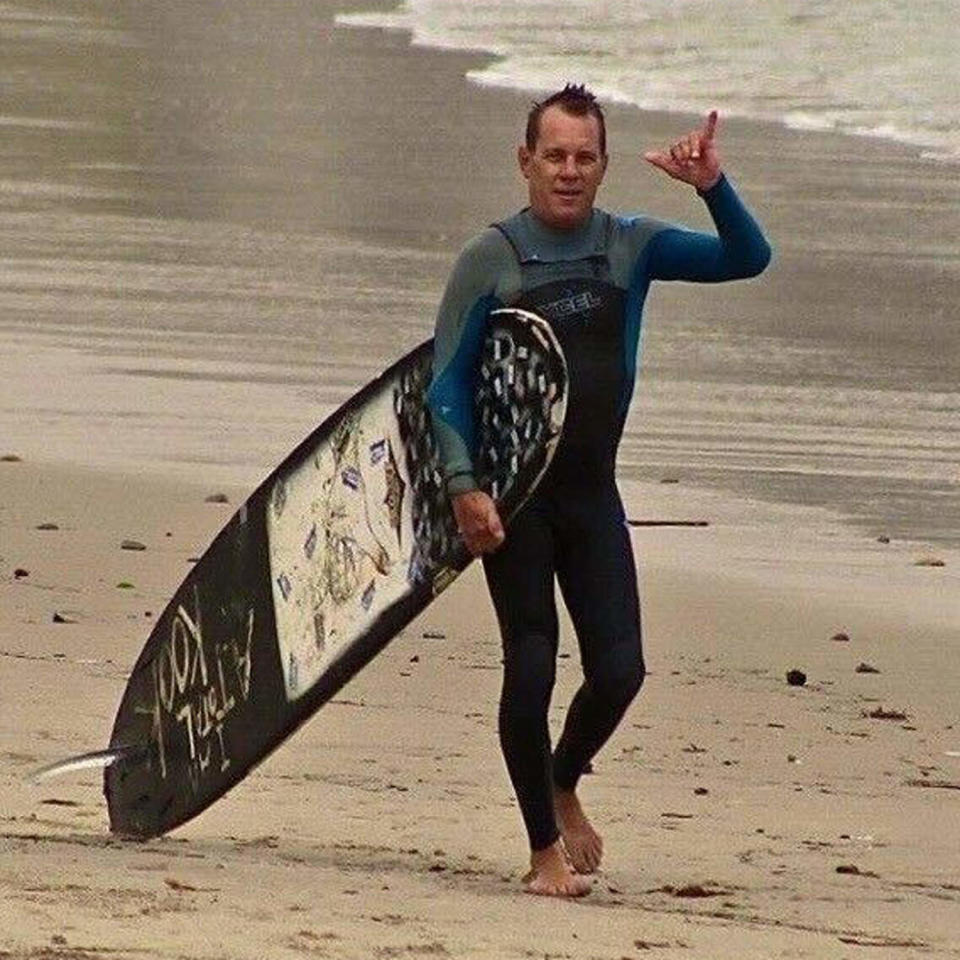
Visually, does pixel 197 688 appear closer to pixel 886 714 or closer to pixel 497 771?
pixel 497 771

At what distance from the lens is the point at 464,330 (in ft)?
17.7

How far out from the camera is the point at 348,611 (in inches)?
222

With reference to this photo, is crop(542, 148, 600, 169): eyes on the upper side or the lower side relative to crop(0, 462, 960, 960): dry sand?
upper

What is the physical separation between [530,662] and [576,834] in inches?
14.0

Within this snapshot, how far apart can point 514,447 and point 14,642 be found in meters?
2.26

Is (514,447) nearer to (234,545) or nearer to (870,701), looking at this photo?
(234,545)

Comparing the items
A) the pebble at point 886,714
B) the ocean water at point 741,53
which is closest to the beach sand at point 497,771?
the pebble at point 886,714

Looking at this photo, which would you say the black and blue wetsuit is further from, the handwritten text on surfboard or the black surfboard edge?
the handwritten text on surfboard

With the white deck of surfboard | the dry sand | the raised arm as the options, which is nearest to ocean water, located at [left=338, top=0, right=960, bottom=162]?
the dry sand

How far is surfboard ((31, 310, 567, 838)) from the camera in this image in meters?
5.40

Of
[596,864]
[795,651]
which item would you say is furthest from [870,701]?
[596,864]

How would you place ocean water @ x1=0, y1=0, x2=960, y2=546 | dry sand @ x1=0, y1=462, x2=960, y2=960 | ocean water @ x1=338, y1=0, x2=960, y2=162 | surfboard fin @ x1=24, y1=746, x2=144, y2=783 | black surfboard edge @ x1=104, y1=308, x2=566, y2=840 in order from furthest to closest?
1. ocean water @ x1=338, y1=0, x2=960, y2=162
2. ocean water @ x1=0, y1=0, x2=960, y2=546
3. surfboard fin @ x1=24, y1=746, x2=144, y2=783
4. black surfboard edge @ x1=104, y1=308, x2=566, y2=840
5. dry sand @ x1=0, y1=462, x2=960, y2=960

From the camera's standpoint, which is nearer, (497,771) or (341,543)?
(341,543)

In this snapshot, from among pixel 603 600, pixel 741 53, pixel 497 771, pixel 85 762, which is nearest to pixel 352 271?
pixel 497 771
